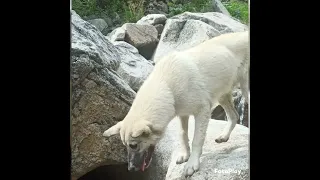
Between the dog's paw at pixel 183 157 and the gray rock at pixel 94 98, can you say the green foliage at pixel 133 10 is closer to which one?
the gray rock at pixel 94 98

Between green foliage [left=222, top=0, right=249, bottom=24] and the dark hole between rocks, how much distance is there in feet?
2.53

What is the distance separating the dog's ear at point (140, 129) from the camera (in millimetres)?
2795

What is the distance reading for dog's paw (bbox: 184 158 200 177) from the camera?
2.88 metres

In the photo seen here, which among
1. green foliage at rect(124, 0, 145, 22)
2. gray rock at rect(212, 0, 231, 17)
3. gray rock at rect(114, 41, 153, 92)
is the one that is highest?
gray rock at rect(212, 0, 231, 17)

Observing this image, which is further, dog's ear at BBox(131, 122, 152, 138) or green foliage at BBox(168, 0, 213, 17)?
green foliage at BBox(168, 0, 213, 17)

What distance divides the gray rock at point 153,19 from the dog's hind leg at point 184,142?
1.43 feet

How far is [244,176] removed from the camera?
2.79m

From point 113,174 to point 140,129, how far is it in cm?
28

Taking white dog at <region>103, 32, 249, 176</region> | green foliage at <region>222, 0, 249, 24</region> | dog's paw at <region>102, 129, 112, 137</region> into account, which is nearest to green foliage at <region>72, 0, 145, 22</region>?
white dog at <region>103, 32, 249, 176</region>

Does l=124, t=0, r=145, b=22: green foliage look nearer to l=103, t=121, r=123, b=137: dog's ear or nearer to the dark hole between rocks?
l=103, t=121, r=123, b=137: dog's ear

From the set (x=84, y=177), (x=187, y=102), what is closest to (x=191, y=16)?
(x=187, y=102)

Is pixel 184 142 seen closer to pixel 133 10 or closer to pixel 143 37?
pixel 143 37

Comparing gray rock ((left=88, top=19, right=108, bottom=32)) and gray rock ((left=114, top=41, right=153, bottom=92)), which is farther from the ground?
gray rock ((left=88, top=19, right=108, bottom=32))

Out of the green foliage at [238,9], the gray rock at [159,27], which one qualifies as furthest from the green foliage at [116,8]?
the green foliage at [238,9]
